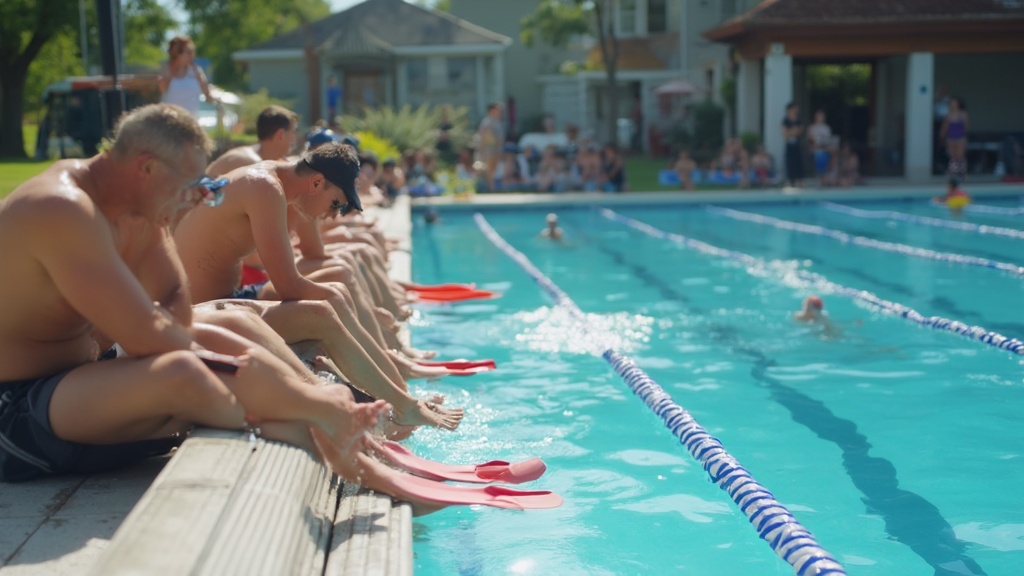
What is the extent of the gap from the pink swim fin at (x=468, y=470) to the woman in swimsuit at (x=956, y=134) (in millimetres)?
20103

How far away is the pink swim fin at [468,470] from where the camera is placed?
4457 millimetres

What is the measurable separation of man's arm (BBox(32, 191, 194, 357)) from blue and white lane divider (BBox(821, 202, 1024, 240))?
14.0 meters

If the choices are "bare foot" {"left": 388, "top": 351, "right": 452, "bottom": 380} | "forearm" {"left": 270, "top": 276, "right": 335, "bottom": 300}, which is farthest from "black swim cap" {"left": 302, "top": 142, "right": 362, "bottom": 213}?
"bare foot" {"left": 388, "top": 351, "right": 452, "bottom": 380}

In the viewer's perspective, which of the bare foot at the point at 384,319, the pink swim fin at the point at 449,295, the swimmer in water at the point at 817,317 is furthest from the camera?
the pink swim fin at the point at 449,295

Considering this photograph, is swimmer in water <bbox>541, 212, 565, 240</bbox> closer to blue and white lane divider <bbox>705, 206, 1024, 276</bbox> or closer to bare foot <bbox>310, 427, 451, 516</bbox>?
blue and white lane divider <bbox>705, 206, 1024, 276</bbox>

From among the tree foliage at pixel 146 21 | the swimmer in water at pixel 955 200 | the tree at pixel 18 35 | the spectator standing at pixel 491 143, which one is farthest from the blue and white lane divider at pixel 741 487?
the tree foliage at pixel 146 21

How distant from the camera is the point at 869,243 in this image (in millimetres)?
14703

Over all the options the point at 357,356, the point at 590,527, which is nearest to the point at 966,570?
the point at 590,527

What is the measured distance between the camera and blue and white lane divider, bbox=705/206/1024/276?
484 inches

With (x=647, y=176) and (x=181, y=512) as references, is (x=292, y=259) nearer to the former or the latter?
(x=181, y=512)

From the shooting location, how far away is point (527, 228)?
18.5m

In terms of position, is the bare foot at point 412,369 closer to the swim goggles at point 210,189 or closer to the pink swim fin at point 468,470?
the pink swim fin at point 468,470

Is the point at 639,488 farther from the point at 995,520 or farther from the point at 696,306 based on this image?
the point at 696,306

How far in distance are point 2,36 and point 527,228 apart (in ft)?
58.9
